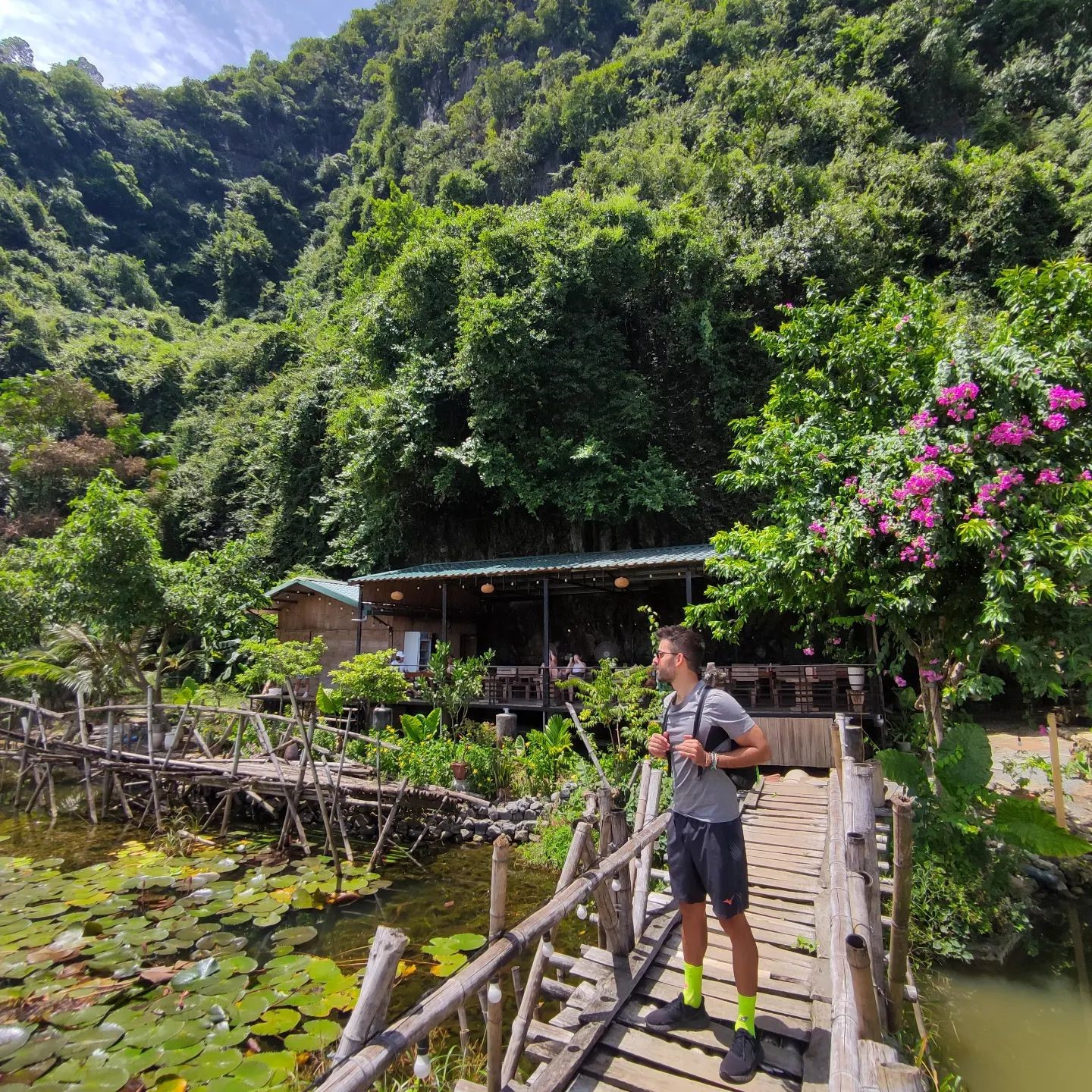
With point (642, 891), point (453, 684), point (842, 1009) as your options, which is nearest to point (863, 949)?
point (842, 1009)

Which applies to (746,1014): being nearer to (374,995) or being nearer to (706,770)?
(706,770)

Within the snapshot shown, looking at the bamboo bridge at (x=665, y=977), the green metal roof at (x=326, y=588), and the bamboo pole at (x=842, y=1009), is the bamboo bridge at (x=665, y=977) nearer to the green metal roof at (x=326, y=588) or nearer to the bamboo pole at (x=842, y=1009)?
the bamboo pole at (x=842, y=1009)

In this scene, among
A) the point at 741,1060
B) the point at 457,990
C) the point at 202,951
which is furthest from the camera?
the point at 202,951

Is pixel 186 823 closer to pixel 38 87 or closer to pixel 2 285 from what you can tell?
pixel 2 285

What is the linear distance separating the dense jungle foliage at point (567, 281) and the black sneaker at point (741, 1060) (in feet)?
41.7

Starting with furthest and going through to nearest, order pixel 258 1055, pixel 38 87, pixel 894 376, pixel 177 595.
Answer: pixel 38 87 < pixel 177 595 < pixel 894 376 < pixel 258 1055

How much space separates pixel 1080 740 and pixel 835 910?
36.7 feet

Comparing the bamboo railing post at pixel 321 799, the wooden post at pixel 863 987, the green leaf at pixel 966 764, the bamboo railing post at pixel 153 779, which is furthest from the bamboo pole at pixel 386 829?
the wooden post at pixel 863 987

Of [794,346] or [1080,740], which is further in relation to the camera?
[1080,740]

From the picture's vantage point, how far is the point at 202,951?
5.88 meters

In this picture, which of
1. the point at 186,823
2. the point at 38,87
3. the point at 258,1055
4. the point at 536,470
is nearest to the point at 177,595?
the point at 186,823

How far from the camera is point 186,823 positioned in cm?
1033

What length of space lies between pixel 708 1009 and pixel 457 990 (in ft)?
5.58

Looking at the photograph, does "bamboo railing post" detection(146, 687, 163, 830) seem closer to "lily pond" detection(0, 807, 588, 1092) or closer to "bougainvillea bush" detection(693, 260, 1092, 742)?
"lily pond" detection(0, 807, 588, 1092)
